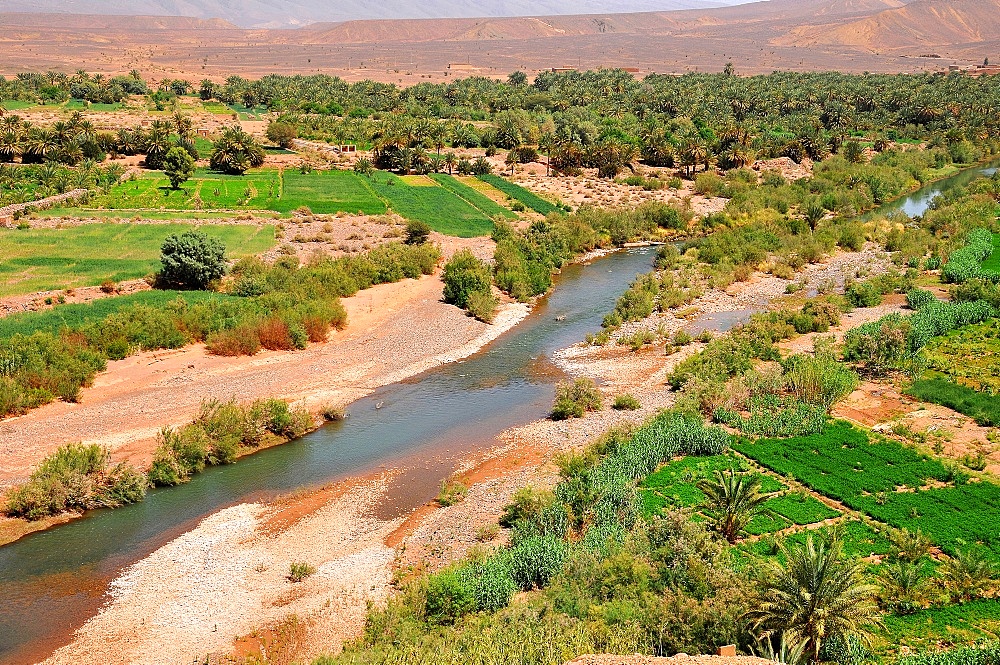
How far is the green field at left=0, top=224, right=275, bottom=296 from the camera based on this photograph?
152 ft

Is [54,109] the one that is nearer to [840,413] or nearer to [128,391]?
[128,391]

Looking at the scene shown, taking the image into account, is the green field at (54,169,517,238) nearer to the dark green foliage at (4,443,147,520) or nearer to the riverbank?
the riverbank

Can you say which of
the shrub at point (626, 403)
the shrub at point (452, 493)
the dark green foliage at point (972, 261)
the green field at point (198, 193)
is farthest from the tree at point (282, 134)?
the shrub at point (452, 493)

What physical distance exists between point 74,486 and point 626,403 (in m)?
21.0

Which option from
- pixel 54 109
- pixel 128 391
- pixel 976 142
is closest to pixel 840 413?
pixel 128 391

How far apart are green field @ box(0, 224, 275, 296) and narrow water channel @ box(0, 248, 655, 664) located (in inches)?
815

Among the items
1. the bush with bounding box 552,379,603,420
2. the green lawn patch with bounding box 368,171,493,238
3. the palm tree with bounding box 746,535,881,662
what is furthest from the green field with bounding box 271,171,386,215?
the palm tree with bounding box 746,535,881,662

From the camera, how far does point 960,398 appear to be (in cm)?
3316

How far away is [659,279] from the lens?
5369cm

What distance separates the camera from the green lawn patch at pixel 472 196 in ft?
226

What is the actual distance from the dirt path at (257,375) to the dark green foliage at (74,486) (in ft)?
4.81

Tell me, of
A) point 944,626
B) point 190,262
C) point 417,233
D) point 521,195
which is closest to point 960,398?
point 944,626

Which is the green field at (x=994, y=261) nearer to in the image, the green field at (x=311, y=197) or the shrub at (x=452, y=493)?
the green field at (x=311, y=197)

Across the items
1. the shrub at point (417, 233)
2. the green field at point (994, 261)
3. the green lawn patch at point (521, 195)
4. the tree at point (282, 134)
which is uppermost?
the tree at point (282, 134)
